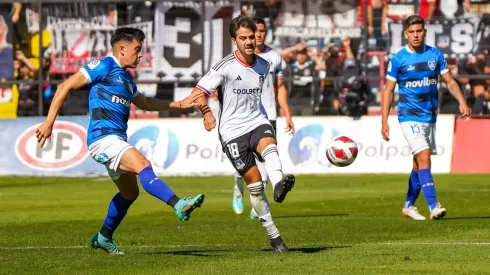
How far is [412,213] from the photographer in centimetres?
1505

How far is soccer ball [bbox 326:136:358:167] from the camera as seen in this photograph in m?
14.0

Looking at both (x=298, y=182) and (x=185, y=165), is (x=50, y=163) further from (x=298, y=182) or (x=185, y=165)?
(x=298, y=182)

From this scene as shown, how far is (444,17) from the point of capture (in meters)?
26.5

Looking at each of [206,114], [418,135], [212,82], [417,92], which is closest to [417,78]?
[417,92]

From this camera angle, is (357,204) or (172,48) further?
(172,48)

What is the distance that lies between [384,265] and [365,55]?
17196 millimetres

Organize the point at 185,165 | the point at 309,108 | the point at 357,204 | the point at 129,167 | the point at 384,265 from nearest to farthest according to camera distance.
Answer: the point at 384,265 → the point at 129,167 → the point at 357,204 → the point at 185,165 → the point at 309,108

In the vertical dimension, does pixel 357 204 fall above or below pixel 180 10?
below

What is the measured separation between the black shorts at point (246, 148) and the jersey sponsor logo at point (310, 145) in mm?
12680

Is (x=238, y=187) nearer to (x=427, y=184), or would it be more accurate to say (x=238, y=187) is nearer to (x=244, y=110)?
(x=427, y=184)

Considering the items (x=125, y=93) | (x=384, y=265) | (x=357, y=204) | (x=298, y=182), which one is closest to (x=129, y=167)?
(x=125, y=93)

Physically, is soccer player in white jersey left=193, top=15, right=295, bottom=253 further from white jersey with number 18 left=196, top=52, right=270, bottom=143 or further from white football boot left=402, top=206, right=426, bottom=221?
white football boot left=402, top=206, right=426, bottom=221

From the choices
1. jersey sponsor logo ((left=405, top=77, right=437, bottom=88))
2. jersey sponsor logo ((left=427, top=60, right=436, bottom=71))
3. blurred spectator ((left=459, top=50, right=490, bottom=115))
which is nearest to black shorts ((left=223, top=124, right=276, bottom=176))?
jersey sponsor logo ((left=405, top=77, right=437, bottom=88))

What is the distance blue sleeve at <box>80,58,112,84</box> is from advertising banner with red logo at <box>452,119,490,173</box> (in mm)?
13894
